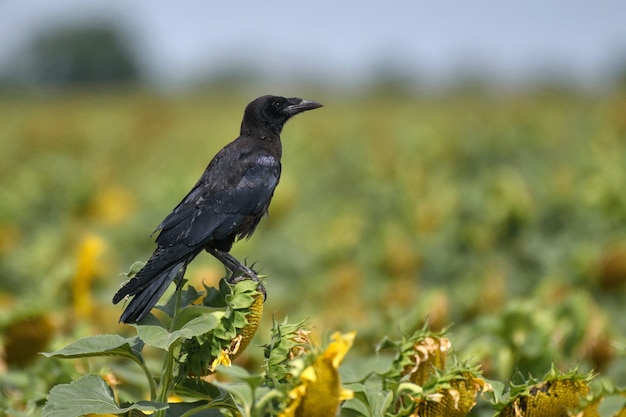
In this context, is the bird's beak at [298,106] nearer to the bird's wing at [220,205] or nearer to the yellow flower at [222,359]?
the bird's wing at [220,205]

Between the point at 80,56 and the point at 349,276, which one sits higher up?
the point at 80,56

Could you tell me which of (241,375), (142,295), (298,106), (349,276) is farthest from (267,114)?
(349,276)

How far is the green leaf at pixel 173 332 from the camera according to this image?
4.22ft

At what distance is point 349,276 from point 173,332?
286cm

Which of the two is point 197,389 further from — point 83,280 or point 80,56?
point 80,56

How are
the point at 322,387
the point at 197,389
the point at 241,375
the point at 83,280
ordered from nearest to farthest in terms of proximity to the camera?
1. the point at 241,375
2. the point at 322,387
3. the point at 197,389
4. the point at 83,280

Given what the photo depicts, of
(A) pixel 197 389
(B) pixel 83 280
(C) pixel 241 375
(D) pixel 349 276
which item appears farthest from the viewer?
(D) pixel 349 276

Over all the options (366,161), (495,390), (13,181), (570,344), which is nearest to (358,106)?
(366,161)

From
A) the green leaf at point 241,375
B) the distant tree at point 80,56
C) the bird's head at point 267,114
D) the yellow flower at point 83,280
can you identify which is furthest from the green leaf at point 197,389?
the distant tree at point 80,56

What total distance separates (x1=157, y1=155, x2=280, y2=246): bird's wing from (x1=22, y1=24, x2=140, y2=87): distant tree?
57246 mm

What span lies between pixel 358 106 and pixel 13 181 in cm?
969

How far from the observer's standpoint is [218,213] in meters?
1.71

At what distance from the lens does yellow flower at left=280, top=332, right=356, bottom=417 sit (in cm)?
126

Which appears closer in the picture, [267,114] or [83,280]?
[267,114]
